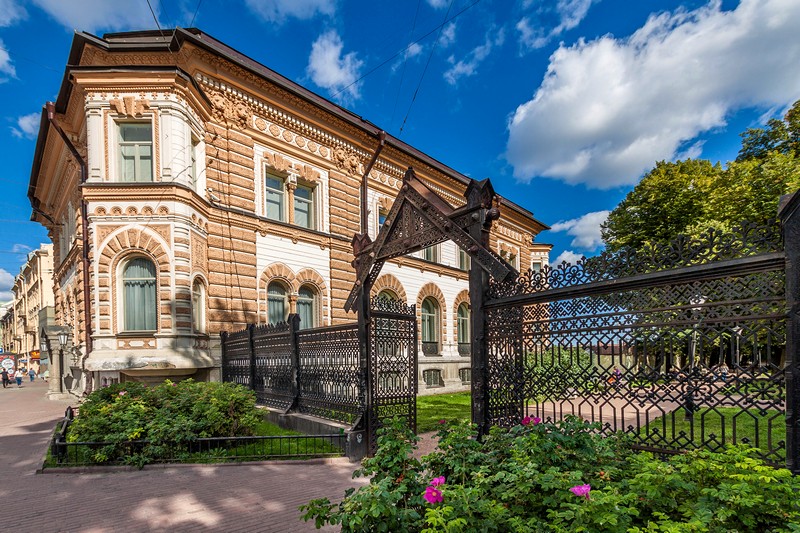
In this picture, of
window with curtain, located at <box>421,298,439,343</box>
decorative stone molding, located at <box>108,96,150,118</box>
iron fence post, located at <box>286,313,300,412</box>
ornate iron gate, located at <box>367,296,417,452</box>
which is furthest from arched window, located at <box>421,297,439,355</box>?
decorative stone molding, located at <box>108,96,150,118</box>

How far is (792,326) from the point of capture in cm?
322

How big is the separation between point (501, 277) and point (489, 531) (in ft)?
9.30

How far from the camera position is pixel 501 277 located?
16.3 feet

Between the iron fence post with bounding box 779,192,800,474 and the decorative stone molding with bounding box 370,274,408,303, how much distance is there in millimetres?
17093

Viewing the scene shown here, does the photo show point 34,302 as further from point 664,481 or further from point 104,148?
point 664,481

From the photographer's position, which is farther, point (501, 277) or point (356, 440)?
point (356, 440)

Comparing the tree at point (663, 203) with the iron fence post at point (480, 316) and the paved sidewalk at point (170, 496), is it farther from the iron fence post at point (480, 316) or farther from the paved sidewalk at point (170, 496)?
the paved sidewalk at point (170, 496)

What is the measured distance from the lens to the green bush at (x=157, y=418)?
7301 millimetres

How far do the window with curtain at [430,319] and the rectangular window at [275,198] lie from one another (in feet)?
30.0

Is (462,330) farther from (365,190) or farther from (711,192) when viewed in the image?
(711,192)

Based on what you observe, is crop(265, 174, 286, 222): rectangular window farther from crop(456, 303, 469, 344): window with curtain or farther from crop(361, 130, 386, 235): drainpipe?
crop(456, 303, 469, 344): window with curtain

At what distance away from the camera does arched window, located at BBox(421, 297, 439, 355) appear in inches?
872

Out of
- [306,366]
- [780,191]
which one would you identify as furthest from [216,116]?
[780,191]

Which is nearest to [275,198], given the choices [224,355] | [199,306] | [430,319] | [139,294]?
[199,306]
